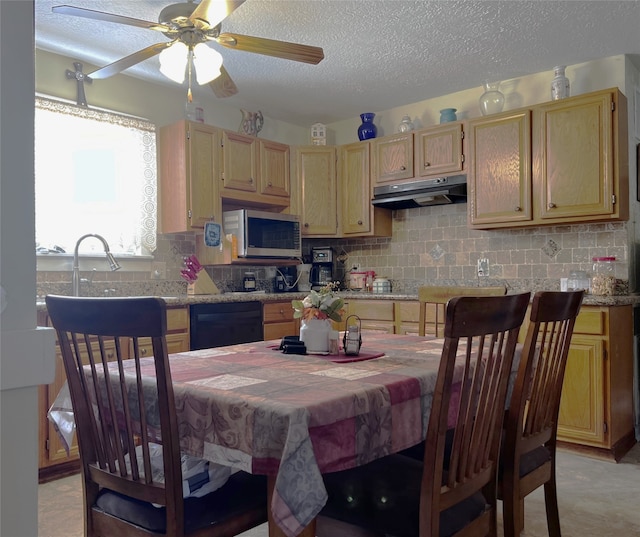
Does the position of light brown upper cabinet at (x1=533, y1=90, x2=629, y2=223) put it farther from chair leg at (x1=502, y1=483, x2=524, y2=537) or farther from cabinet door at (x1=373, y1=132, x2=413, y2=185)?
chair leg at (x1=502, y1=483, x2=524, y2=537)

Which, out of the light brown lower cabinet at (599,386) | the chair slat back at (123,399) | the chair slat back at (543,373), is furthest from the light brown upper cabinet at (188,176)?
the chair slat back at (543,373)

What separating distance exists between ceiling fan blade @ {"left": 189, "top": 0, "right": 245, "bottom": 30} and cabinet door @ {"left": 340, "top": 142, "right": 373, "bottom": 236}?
238 cm

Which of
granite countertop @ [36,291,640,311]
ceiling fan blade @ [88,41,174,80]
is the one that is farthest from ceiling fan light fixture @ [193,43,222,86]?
granite countertop @ [36,291,640,311]

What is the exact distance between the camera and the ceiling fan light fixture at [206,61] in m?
2.43

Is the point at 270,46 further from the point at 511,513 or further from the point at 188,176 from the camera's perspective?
the point at 511,513

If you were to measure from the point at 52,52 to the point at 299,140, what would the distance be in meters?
2.29

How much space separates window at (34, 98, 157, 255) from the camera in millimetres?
3441

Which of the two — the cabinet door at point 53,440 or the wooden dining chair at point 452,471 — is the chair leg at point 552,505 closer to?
the wooden dining chair at point 452,471

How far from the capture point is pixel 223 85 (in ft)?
9.43

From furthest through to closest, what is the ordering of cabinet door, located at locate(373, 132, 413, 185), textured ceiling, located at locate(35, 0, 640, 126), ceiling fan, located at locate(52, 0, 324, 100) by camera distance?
cabinet door, located at locate(373, 132, 413, 185), textured ceiling, located at locate(35, 0, 640, 126), ceiling fan, located at locate(52, 0, 324, 100)

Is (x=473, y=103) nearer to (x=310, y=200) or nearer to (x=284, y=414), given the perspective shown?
(x=310, y=200)

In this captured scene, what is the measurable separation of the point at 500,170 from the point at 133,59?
2.44m

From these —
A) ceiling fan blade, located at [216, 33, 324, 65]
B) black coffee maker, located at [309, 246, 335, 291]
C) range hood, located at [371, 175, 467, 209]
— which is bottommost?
black coffee maker, located at [309, 246, 335, 291]

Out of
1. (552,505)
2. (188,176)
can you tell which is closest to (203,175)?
(188,176)
